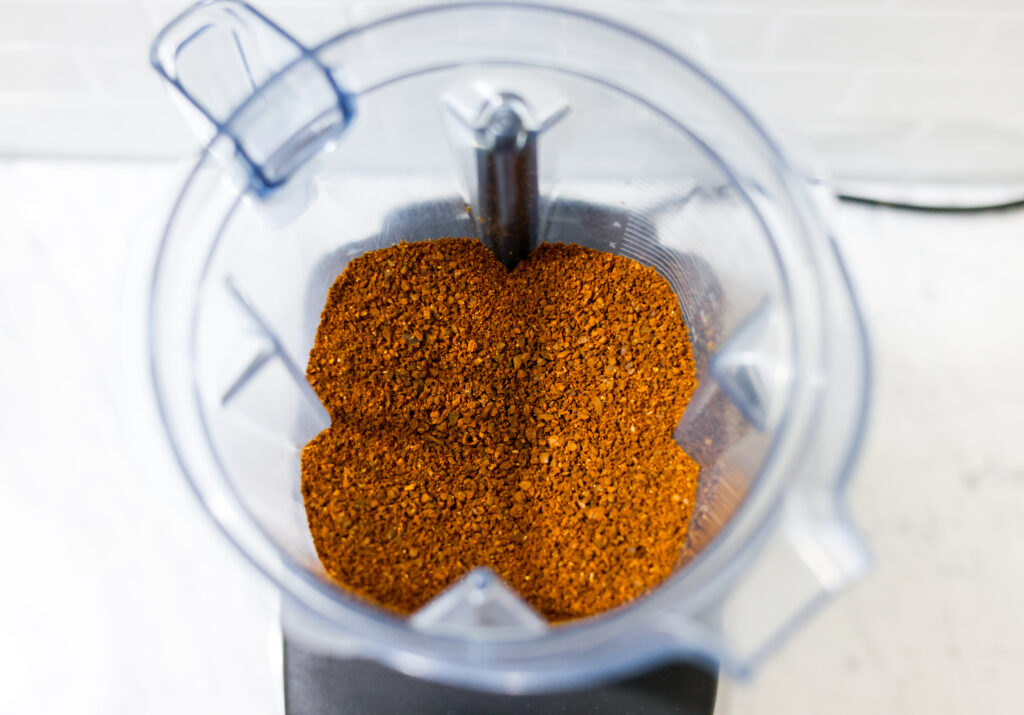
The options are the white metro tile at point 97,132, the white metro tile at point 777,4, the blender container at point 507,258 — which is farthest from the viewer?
the white metro tile at point 97,132

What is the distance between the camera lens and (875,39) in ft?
1.99

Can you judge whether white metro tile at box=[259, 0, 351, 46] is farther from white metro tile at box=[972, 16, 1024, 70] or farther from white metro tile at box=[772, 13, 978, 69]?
white metro tile at box=[972, 16, 1024, 70]

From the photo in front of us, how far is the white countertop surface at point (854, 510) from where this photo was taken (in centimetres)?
59

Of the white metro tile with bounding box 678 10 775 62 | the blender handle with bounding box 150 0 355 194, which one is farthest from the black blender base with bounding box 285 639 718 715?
the white metro tile with bounding box 678 10 775 62

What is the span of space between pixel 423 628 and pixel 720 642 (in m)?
0.14

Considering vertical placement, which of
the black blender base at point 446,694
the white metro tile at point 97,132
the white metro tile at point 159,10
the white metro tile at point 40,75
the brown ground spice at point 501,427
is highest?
the white metro tile at point 159,10

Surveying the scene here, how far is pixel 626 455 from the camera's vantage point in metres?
0.51

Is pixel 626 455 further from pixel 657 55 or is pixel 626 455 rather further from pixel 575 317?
pixel 657 55

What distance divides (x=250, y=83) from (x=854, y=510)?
52cm

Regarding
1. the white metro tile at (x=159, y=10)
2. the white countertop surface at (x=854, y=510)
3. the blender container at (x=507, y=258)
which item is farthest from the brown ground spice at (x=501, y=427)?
the white metro tile at (x=159, y=10)

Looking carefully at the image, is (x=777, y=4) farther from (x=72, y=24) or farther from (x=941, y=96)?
(x=72, y=24)

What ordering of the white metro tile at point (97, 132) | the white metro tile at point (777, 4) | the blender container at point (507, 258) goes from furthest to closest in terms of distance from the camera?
1. the white metro tile at point (97, 132)
2. the white metro tile at point (777, 4)
3. the blender container at point (507, 258)

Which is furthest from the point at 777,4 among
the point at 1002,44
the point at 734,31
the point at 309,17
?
the point at 309,17

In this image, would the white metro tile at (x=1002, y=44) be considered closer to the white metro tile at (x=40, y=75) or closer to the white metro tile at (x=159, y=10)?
the white metro tile at (x=159, y=10)
